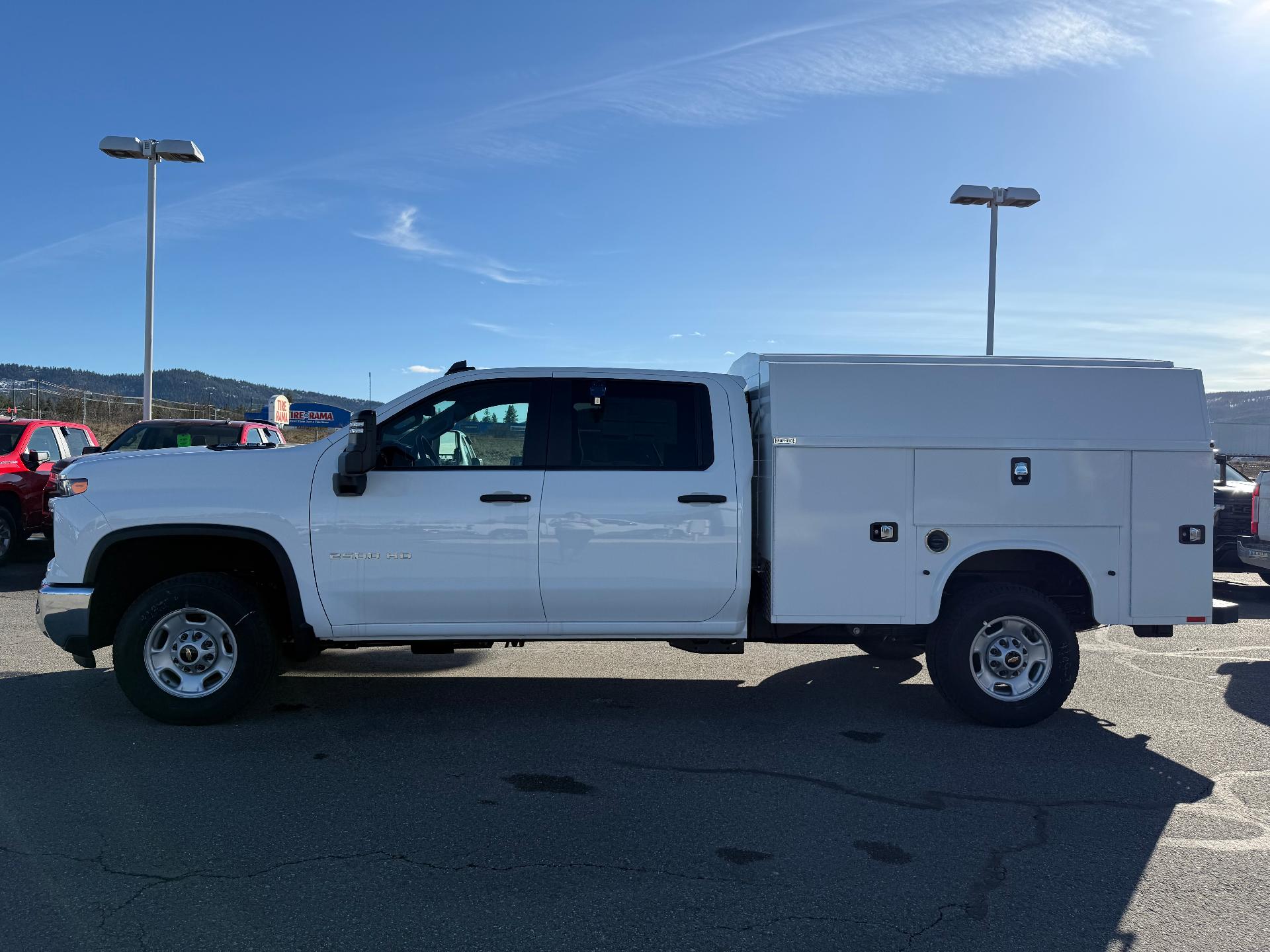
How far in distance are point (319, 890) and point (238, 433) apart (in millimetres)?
10341

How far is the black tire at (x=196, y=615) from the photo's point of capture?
18.1 feet

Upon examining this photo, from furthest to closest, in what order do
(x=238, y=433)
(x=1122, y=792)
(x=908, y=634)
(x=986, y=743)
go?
(x=238, y=433) → (x=908, y=634) → (x=986, y=743) → (x=1122, y=792)

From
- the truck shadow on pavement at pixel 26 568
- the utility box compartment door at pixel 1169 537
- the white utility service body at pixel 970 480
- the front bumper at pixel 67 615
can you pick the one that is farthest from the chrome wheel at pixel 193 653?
the truck shadow on pavement at pixel 26 568

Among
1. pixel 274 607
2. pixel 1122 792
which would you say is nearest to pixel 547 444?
pixel 274 607

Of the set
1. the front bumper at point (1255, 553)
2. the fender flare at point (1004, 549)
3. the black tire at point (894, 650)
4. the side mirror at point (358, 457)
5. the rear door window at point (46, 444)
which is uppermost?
the rear door window at point (46, 444)

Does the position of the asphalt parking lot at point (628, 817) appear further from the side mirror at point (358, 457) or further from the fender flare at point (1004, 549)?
the side mirror at point (358, 457)

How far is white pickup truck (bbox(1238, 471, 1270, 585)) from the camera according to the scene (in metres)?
10.8

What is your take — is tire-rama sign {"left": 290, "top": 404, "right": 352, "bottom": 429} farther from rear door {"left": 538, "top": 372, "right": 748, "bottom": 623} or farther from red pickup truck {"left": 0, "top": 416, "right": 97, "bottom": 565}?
rear door {"left": 538, "top": 372, "right": 748, "bottom": 623}

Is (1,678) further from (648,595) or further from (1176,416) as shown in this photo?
(1176,416)

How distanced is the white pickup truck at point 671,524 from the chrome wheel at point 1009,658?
0.01m

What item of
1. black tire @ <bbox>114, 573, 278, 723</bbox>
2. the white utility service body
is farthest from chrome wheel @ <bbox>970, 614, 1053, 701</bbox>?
black tire @ <bbox>114, 573, 278, 723</bbox>

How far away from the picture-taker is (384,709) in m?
6.11

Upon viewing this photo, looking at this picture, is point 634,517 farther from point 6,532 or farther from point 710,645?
point 6,532

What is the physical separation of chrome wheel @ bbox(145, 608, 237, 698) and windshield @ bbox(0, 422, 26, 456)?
8.85 metres
